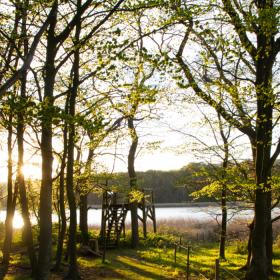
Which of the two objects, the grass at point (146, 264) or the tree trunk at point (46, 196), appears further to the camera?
the grass at point (146, 264)

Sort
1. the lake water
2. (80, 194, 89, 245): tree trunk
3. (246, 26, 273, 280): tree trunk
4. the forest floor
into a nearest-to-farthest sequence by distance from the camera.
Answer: (246, 26, 273, 280): tree trunk, the forest floor, the lake water, (80, 194, 89, 245): tree trunk

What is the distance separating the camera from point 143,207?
27.2m

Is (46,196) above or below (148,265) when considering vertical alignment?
above

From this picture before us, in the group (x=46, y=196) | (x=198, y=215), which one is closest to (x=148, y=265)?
(x=46, y=196)

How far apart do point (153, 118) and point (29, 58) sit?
1262cm

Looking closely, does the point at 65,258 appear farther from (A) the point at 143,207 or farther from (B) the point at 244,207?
(A) the point at 143,207

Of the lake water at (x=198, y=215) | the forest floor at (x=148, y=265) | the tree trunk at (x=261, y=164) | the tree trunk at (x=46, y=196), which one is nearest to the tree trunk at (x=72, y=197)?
the forest floor at (x=148, y=265)

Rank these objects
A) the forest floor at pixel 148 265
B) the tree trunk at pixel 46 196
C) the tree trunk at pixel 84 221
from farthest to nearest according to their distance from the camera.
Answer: the tree trunk at pixel 84 221, the forest floor at pixel 148 265, the tree trunk at pixel 46 196

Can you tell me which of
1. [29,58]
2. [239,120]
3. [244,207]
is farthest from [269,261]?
[29,58]

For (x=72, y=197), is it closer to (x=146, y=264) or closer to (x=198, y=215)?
(x=146, y=264)

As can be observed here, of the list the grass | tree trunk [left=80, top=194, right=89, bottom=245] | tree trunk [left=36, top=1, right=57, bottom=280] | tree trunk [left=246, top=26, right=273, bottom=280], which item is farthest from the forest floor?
tree trunk [left=36, top=1, right=57, bottom=280]

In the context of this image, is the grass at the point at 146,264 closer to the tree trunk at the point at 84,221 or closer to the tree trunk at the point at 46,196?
the tree trunk at the point at 84,221

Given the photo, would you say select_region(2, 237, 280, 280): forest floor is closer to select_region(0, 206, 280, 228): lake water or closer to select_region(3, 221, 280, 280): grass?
select_region(3, 221, 280, 280): grass

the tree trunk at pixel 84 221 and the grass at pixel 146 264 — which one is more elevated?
the tree trunk at pixel 84 221
